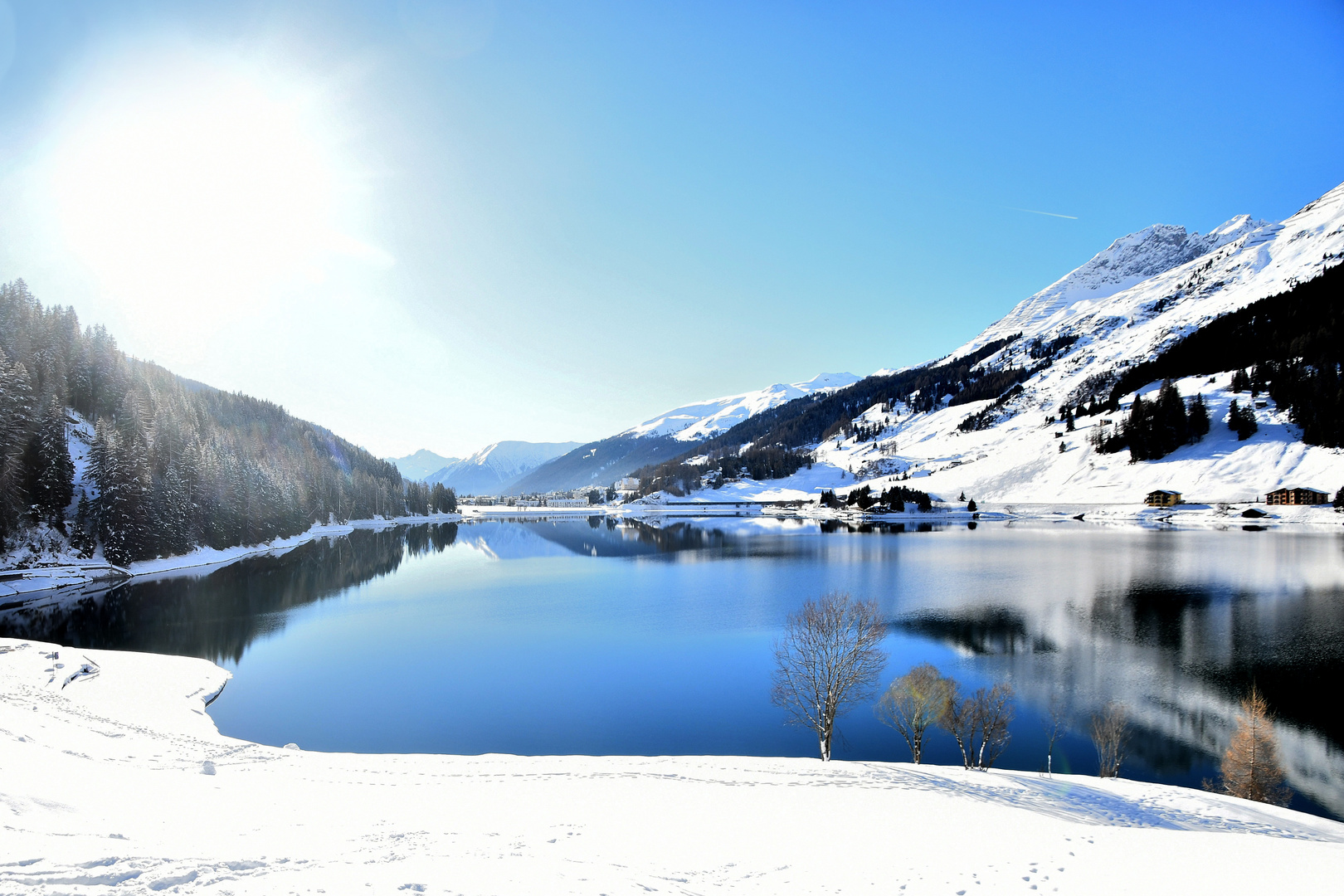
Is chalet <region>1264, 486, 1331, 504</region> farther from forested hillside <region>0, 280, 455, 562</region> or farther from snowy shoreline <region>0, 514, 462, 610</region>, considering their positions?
forested hillside <region>0, 280, 455, 562</region>

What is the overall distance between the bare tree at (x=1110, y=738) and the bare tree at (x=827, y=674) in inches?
308

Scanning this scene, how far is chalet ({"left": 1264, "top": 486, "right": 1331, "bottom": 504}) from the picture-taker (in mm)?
95625

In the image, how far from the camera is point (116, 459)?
5844 cm

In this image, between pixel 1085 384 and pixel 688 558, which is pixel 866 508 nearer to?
pixel 688 558

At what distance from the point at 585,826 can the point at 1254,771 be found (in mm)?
19509

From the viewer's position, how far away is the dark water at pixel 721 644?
22.3 metres

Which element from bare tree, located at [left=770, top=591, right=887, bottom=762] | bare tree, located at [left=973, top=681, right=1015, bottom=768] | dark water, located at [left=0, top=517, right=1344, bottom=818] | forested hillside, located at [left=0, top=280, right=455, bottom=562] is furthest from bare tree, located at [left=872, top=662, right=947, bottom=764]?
forested hillside, located at [left=0, top=280, right=455, bottom=562]

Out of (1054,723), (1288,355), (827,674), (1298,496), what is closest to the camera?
(1054,723)

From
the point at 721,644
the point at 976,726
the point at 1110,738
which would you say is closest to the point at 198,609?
the point at 721,644

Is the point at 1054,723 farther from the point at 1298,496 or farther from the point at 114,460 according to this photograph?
the point at 1298,496

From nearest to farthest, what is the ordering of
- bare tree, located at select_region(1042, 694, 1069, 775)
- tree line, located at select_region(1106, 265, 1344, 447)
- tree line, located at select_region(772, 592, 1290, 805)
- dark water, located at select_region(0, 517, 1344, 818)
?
tree line, located at select_region(772, 592, 1290, 805)
bare tree, located at select_region(1042, 694, 1069, 775)
dark water, located at select_region(0, 517, 1344, 818)
tree line, located at select_region(1106, 265, 1344, 447)

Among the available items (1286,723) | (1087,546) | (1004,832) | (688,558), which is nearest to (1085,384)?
(1087,546)

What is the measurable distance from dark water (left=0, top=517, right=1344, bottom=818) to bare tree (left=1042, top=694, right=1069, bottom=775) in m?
0.30

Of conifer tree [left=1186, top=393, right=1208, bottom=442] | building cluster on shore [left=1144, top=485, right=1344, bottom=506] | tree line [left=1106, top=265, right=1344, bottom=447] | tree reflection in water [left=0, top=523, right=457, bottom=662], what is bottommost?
tree reflection in water [left=0, top=523, right=457, bottom=662]
